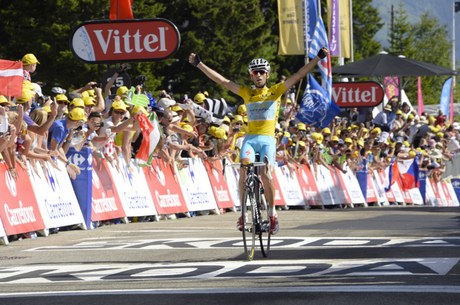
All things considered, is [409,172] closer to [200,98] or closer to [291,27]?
[291,27]

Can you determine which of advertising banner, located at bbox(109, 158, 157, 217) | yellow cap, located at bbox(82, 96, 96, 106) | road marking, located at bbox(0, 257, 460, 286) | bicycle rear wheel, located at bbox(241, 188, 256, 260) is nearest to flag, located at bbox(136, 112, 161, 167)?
advertising banner, located at bbox(109, 158, 157, 217)

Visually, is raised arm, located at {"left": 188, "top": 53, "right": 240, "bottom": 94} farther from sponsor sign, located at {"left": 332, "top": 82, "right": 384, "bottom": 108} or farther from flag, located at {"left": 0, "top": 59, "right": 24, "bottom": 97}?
sponsor sign, located at {"left": 332, "top": 82, "right": 384, "bottom": 108}

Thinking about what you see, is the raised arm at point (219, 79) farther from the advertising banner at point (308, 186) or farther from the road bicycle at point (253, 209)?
the advertising banner at point (308, 186)

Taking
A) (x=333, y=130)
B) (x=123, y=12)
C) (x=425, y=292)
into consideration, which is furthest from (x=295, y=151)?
(x=425, y=292)

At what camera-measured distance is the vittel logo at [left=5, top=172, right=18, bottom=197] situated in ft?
41.0

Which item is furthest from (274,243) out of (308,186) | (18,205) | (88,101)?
(308,186)

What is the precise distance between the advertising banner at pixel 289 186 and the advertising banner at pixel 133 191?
6.12 metres

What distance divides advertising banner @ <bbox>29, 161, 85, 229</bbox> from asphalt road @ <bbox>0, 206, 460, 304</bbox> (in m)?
0.29

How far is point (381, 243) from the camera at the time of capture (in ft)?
36.3

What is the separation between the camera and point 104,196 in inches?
604

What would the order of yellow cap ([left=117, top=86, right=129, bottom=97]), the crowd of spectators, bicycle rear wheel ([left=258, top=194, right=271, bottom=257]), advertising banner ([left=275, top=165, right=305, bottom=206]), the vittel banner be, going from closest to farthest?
bicycle rear wheel ([left=258, top=194, right=271, bottom=257]) < the crowd of spectators < yellow cap ([left=117, top=86, right=129, bottom=97]) < the vittel banner < advertising banner ([left=275, top=165, right=305, bottom=206])

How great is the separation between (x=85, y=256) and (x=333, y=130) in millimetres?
18358

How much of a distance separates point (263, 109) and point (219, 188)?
9901mm

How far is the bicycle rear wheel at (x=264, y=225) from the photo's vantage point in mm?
9766
